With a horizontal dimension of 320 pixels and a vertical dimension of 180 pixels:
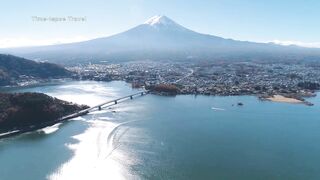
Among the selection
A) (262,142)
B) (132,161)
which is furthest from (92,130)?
(262,142)

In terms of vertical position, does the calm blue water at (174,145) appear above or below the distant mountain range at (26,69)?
below

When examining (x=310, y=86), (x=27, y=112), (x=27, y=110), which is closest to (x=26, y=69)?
(x=27, y=110)

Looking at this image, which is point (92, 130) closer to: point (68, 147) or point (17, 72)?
point (68, 147)

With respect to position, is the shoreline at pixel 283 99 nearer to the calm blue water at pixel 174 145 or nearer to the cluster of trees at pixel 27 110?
the calm blue water at pixel 174 145

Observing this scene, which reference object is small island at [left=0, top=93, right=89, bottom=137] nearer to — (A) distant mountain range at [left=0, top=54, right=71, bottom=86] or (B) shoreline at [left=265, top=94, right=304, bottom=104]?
(B) shoreline at [left=265, top=94, right=304, bottom=104]

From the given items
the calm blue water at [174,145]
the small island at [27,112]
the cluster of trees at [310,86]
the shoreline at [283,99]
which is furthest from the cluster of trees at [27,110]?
the cluster of trees at [310,86]

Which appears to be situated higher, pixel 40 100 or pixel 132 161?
pixel 40 100
